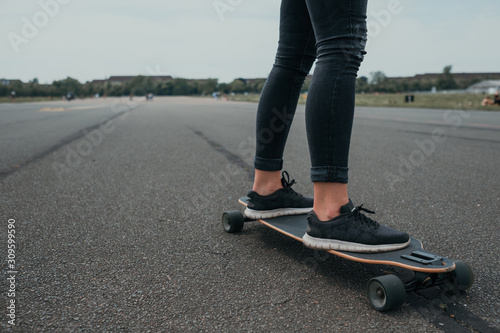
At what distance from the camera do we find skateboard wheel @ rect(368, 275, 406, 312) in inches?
51.5

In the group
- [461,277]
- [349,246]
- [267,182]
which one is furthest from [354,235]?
[267,182]

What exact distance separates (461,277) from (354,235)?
389 millimetres

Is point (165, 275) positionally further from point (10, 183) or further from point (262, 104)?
point (10, 183)

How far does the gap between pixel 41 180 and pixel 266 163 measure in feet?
8.05

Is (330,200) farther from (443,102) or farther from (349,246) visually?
(443,102)

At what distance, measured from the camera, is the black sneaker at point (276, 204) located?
6.86ft

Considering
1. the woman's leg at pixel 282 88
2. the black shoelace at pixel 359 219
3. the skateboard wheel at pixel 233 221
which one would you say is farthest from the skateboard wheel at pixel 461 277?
the skateboard wheel at pixel 233 221

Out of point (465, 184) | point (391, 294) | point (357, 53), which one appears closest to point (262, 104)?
point (357, 53)

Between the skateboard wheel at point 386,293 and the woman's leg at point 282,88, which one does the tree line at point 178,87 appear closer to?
the woman's leg at point 282,88

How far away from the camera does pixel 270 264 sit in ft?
5.72

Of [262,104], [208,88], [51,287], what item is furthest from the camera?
[208,88]

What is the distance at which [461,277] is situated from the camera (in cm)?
141

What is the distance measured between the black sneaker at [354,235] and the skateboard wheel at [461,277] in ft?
0.70

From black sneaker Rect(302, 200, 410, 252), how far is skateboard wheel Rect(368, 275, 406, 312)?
8.2 inches
